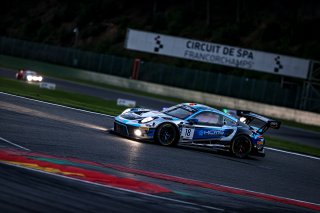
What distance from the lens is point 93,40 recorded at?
65.6 meters

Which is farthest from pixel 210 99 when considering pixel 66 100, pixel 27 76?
pixel 66 100

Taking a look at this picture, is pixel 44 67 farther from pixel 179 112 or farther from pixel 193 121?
pixel 193 121

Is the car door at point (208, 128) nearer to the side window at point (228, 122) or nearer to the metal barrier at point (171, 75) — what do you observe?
the side window at point (228, 122)

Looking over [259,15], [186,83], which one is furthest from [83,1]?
[186,83]

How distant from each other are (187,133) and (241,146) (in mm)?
1939

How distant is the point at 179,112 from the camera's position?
58.3 feet

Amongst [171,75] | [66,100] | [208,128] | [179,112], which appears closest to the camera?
[208,128]

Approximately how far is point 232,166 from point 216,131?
2.17 meters

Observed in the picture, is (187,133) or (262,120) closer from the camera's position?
(187,133)

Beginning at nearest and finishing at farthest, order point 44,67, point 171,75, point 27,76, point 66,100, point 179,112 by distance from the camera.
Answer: point 179,112 < point 66,100 < point 27,76 < point 171,75 < point 44,67

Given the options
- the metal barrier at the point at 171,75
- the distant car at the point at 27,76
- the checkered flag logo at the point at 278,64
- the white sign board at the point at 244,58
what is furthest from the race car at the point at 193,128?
the checkered flag logo at the point at 278,64

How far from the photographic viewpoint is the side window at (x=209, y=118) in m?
17.5

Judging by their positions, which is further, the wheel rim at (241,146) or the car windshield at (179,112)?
the wheel rim at (241,146)

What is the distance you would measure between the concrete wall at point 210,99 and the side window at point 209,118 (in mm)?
20637
